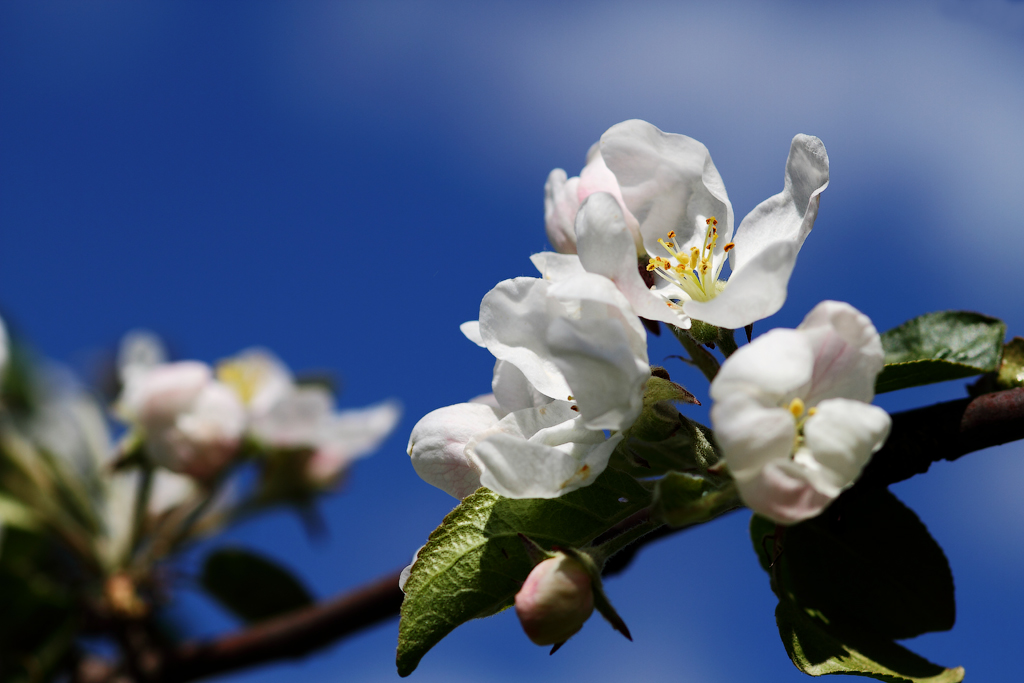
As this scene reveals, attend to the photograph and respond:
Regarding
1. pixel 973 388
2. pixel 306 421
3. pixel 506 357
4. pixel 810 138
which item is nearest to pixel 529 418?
pixel 506 357

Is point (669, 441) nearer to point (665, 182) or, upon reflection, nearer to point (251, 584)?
point (665, 182)

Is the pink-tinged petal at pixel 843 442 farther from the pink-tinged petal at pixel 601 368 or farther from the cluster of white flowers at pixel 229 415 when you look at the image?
the cluster of white flowers at pixel 229 415

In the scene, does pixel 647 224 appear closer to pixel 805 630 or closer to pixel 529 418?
pixel 529 418

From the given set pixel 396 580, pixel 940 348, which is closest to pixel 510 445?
pixel 940 348

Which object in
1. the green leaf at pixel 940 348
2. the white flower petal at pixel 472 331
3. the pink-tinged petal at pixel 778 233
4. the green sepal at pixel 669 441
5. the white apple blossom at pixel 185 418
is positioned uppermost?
the pink-tinged petal at pixel 778 233

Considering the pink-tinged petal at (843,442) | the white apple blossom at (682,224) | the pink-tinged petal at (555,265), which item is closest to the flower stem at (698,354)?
the white apple blossom at (682,224)

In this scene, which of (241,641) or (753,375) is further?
(241,641)
